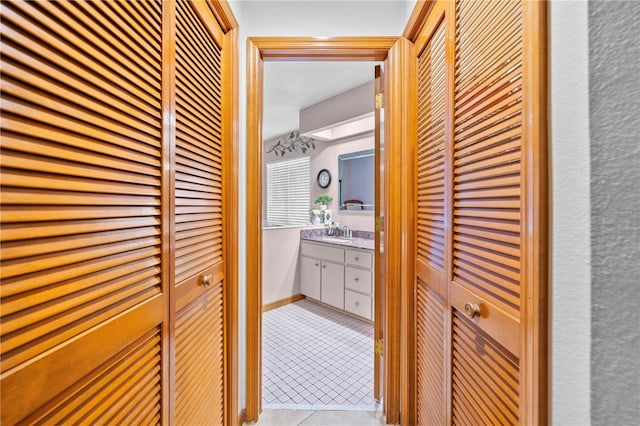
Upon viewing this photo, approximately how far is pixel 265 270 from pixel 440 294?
8.00 ft

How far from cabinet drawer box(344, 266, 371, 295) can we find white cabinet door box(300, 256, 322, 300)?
44 cm

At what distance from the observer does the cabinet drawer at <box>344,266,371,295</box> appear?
275 cm

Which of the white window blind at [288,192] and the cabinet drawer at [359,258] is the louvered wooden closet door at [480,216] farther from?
the white window blind at [288,192]

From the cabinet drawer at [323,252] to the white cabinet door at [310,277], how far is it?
0.08 metres

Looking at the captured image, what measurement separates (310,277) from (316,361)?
1287mm

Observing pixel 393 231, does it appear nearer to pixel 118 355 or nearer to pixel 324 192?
pixel 118 355

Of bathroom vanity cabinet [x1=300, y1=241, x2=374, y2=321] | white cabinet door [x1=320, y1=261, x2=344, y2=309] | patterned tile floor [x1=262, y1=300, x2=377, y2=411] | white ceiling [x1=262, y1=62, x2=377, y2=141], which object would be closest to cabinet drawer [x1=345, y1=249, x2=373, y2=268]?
bathroom vanity cabinet [x1=300, y1=241, x2=374, y2=321]

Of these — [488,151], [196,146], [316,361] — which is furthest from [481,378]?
[316,361]

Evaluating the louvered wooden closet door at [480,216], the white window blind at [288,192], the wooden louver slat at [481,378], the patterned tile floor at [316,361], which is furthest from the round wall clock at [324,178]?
the wooden louver slat at [481,378]

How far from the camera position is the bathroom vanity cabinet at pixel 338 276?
2768 millimetres

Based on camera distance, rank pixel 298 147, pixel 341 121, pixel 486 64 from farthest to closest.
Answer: pixel 298 147, pixel 341 121, pixel 486 64

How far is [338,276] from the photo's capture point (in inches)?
119

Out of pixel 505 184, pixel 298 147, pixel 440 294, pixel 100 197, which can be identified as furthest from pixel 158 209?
pixel 298 147

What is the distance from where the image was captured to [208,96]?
3.52ft
